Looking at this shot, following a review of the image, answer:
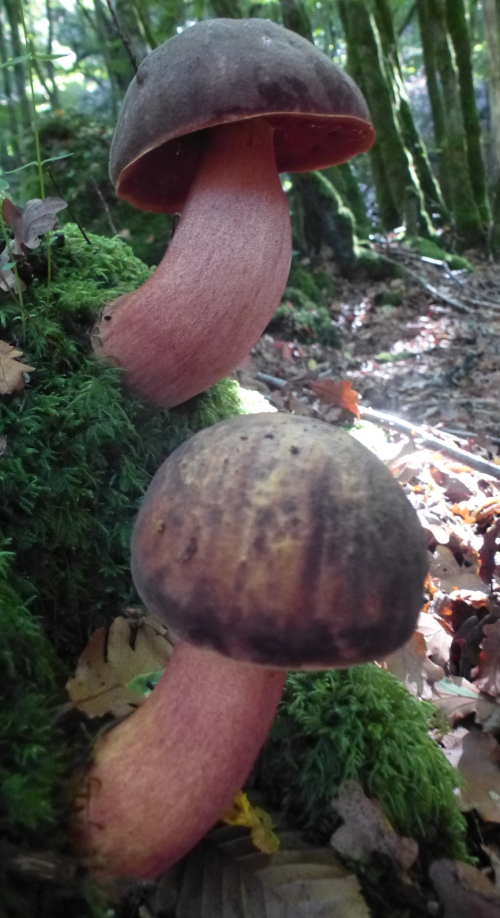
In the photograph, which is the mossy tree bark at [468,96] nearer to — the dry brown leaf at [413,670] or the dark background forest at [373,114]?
the dark background forest at [373,114]

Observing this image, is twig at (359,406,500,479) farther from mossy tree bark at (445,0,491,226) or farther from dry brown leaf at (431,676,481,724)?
mossy tree bark at (445,0,491,226)

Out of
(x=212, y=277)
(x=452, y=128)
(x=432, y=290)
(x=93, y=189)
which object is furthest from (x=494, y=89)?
(x=212, y=277)

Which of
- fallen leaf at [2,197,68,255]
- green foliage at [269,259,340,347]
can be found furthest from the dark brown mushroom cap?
green foliage at [269,259,340,347]

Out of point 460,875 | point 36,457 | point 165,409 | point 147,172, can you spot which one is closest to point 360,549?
point 460,875

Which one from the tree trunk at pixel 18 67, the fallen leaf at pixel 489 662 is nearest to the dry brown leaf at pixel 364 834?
the fallen leaf at pixel 489 662

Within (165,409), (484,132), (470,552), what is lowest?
(484,132)

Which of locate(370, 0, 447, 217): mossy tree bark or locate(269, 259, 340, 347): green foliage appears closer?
locate(269, 259, 340, 347): green foliage

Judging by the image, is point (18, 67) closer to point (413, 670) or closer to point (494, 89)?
point (494, 89)

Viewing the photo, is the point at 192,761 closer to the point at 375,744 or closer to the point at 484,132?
the point at 375,744

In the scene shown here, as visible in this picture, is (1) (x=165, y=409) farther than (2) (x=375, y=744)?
Yes
